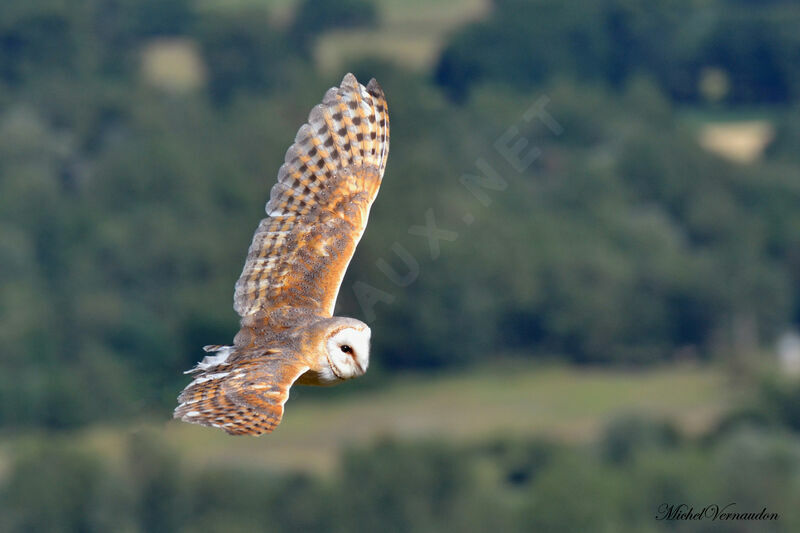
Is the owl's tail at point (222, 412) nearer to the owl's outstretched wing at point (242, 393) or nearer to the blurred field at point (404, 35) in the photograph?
the owl's outstretched wing at point (242, 393)

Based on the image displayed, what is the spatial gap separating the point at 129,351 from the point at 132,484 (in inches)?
604

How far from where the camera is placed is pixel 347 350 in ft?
34.2

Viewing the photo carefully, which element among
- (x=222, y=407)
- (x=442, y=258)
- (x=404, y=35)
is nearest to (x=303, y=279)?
(x=222, y=407)

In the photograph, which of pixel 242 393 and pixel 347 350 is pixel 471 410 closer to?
pixel 347 350

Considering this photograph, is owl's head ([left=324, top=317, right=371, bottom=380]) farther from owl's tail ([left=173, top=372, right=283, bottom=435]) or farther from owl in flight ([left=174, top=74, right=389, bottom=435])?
owl's tail ([left=173, top=372, right=283, bottom=435])

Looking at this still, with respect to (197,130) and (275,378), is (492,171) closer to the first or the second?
(197,130)

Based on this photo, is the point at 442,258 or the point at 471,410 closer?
the point at 471,410

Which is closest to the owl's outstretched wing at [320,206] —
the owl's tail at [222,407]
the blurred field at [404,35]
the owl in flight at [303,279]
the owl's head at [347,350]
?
the owl in flight at [303,279]

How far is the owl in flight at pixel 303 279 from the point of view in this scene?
10133 millimetres

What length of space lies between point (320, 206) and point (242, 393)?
8.00 feet

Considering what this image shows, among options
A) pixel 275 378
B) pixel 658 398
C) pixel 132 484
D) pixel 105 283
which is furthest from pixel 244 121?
pixel 275 378

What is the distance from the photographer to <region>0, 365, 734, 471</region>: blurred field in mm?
59938

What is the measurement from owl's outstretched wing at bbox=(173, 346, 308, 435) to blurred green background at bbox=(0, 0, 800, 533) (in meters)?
33.2

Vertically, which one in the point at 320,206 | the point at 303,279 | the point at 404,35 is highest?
the point at 404,35
